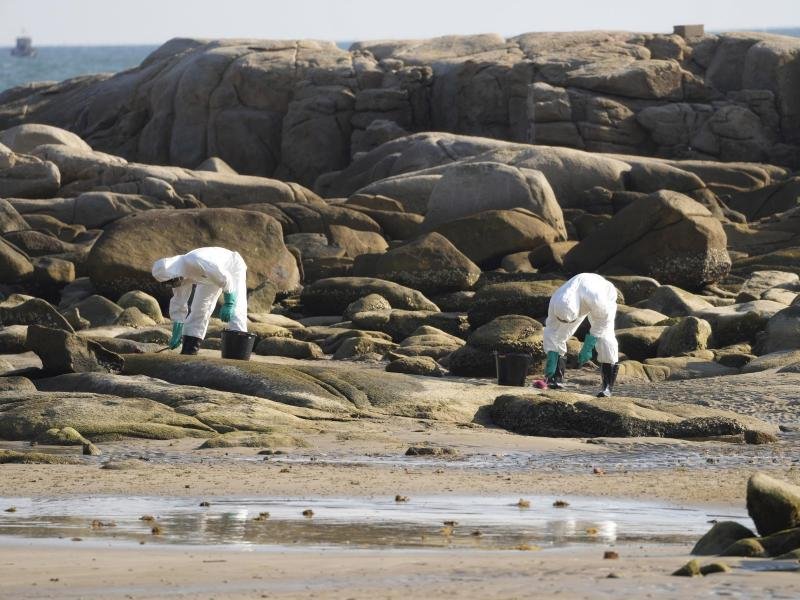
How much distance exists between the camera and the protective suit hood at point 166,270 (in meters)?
16.2

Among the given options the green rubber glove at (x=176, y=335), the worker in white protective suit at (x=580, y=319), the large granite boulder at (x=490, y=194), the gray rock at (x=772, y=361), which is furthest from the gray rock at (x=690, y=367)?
the large granite boulder at (x=490, y=194)

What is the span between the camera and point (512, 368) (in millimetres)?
15812

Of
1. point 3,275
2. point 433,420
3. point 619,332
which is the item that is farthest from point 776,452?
point 3,275

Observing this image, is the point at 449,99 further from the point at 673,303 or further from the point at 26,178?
the point at 673,303

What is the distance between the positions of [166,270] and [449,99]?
2695 cm

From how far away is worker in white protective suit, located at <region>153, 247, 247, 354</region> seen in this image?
53.7 feet

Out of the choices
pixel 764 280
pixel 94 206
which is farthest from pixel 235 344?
pixel 94 206

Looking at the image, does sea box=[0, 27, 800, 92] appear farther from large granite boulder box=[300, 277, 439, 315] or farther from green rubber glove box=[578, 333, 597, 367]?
green rubber glove box=[578, 333, 597, 367]

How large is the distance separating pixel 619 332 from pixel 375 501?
10.6 m

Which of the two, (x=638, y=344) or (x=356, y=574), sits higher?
(x=356, y=574)

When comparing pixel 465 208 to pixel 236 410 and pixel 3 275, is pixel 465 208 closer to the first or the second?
pixel 3 275

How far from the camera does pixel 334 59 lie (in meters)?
44.6

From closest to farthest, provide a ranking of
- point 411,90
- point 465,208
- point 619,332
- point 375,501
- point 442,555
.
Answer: point 442,555 → point 375,501 → point 619,332 → point 465,208 → point 411,90

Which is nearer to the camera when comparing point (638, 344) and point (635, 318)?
point (638, 344)
